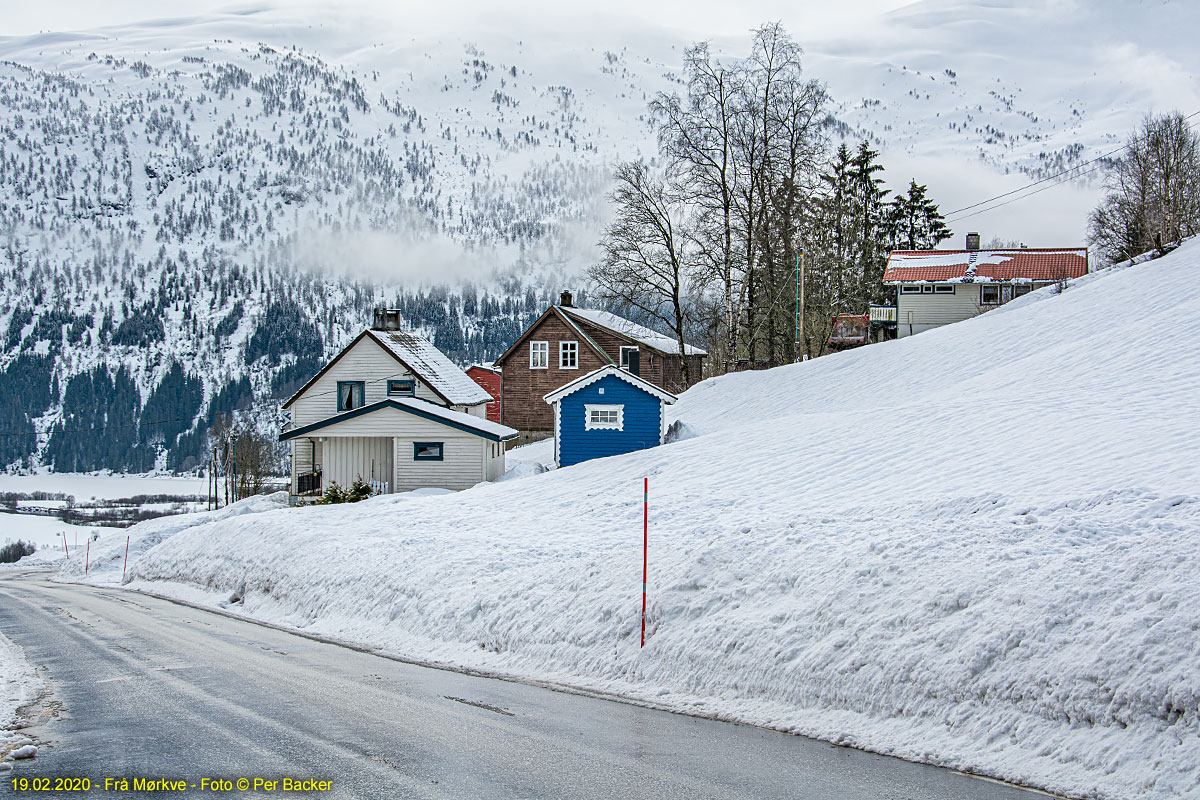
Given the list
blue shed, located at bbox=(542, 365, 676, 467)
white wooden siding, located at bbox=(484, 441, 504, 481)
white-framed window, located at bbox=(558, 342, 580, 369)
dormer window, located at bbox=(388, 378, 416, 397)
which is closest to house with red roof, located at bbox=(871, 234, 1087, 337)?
white-framed window, located at bbox=(558, 342, 580, 369)

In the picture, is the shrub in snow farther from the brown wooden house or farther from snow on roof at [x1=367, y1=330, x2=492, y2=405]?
the brown wooden house

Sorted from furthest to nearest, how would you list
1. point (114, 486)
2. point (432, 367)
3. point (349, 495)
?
point (114, 486) < point (432, 367) < point (349, 495)

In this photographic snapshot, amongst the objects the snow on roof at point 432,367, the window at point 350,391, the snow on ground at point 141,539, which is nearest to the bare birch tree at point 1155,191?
the snow on roof at point 432,367

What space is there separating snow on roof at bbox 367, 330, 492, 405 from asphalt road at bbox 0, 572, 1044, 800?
33331 mm

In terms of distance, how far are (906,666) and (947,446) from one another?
10931mm

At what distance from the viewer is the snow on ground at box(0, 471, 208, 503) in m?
172

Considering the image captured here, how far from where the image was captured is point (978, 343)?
118 feet

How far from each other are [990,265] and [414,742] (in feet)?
179

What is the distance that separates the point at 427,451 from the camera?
123 feet

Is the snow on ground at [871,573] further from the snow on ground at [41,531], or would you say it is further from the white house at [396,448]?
the snow on ground at [41,531]

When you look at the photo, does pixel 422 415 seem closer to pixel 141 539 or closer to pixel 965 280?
pixel 141 539

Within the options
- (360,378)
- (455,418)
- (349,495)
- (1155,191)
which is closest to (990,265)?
(1155,191)

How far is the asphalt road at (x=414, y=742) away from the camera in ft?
25.9

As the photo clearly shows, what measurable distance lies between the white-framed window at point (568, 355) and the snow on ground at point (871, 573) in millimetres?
22970
